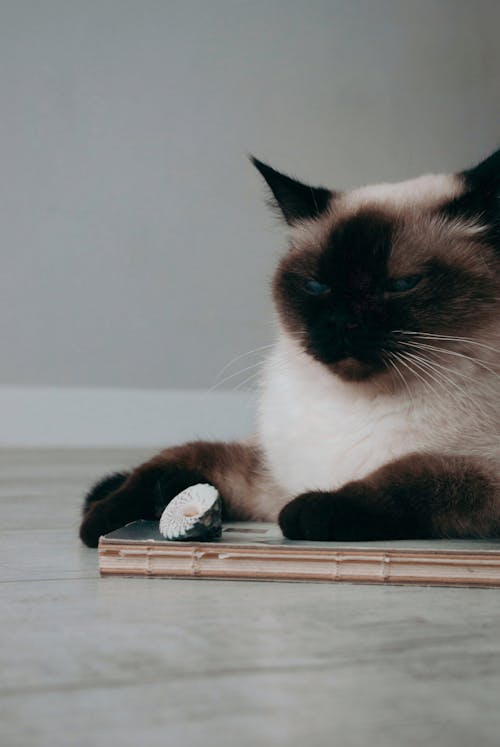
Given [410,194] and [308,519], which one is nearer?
[308,519]

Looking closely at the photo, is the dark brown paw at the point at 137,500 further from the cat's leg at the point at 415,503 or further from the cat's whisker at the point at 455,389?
the cat's whisker at the point at 455,389

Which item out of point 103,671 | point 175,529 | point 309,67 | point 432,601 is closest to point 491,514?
point 432,601

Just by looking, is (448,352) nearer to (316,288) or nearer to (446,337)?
(446,337)

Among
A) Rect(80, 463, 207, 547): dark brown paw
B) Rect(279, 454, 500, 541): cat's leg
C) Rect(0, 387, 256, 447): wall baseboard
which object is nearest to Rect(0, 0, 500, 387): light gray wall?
Rect(0, 387, 256, 447): wall baseboard

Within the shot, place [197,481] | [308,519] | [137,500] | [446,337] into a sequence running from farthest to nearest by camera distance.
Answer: [197,481] < [137,500] < [446,337] < [308,519]

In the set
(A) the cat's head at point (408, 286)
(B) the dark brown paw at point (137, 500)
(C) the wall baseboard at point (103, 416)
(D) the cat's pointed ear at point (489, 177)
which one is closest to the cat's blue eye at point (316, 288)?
(A) the cat's head at point (408, 286)

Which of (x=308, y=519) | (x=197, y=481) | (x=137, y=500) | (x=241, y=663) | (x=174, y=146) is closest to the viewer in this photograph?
(x=241, y=663)

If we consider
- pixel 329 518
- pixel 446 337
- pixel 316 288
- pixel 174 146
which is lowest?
pixel 329 518

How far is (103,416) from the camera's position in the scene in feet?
13.7

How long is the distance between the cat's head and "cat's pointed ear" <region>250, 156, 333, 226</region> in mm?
124

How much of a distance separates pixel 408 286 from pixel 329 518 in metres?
0.38

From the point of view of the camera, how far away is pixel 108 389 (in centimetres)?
416

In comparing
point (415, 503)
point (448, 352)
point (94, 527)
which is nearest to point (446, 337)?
point (448, 352)

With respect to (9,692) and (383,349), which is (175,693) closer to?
(9,692)
